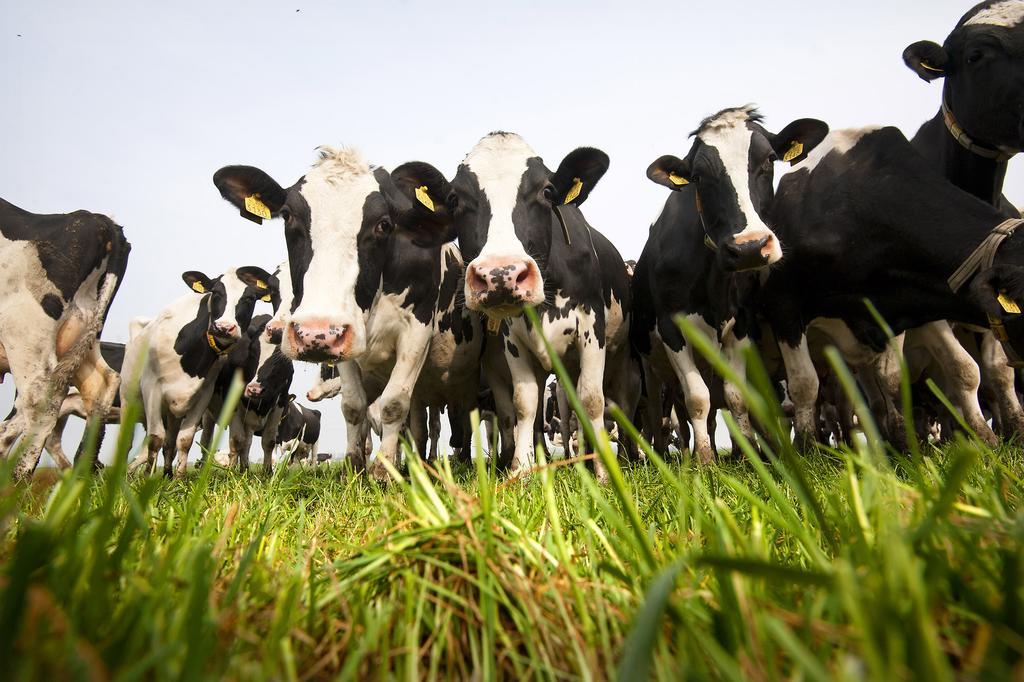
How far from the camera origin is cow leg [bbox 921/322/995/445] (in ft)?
16.3

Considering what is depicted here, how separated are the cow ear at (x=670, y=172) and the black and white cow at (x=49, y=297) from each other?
4.84m

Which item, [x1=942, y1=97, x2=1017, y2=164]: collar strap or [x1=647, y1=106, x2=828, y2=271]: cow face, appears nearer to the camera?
[x1=647, y1=106, x2=828, y2=271]: cow face

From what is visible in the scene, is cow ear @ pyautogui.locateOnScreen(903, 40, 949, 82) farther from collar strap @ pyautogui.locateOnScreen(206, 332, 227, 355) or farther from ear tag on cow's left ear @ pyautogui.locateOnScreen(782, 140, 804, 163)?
collar strap @ pyautogui.locateOnScreen(206, 332, 227, 355)

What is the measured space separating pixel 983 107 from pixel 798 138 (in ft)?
4.05

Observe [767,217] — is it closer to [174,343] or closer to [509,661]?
[509,661]

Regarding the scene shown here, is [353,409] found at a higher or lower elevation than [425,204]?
lower

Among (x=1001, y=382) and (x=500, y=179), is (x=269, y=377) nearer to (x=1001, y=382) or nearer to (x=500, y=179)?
(x=500, y=179)

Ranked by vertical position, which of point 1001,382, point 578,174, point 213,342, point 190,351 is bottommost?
point 1001,382

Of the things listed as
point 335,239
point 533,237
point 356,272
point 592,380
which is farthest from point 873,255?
point 335,239

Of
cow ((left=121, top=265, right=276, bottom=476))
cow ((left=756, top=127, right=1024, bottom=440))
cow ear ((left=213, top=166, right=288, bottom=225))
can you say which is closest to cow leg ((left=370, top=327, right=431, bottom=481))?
cow ear ((left=213, top=166, right=288, bottom=225))

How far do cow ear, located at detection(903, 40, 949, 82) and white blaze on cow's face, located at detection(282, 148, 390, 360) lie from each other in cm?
412

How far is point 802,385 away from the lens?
5.39m

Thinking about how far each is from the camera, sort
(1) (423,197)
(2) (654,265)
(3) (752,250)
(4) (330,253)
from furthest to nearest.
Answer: (2) (654,265) < (1) (423,197) < (4) (330,253) < (3) (752,250)

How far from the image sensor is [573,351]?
5422mm
